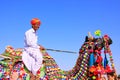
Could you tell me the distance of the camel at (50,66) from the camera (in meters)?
9.06

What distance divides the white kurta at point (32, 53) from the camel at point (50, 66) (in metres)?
0.20

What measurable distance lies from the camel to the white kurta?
20 centimetres

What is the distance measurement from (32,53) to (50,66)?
33.7 inches

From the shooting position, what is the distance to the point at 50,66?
923 centimetres

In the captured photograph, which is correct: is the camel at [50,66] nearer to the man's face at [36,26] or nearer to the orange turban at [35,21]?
the man's face at [36,26]

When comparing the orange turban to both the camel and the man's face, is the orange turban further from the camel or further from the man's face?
the camel

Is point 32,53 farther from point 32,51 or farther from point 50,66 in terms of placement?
point 50,66

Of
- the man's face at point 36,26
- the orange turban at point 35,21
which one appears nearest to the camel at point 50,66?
the man's face at point 36,26

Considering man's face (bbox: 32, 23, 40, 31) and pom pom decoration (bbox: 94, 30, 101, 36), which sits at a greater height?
pom pom decoration (bbox: 94, 30, 101, 36)

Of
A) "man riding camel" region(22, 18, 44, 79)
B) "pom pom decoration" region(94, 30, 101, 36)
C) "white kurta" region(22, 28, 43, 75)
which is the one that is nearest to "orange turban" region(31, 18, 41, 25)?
"man riding camel" region(22, 18, 44, 79)

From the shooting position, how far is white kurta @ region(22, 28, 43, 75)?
8.43 metres

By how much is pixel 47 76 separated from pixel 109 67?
68.0 inches

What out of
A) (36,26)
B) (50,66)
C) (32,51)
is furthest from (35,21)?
(50,66)

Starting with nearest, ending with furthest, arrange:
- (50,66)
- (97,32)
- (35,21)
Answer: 1. (35,21)
2. (50,66)
3. (97,32)
